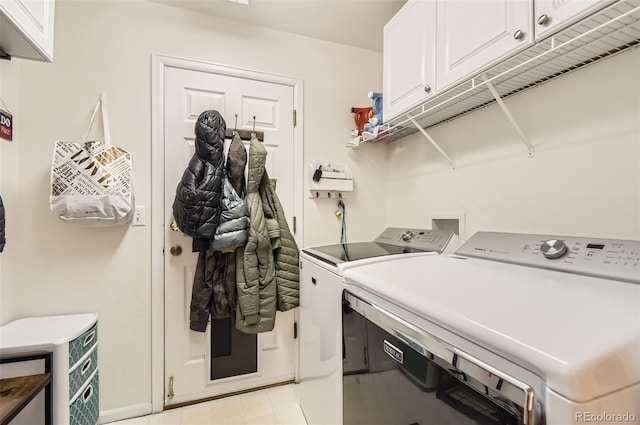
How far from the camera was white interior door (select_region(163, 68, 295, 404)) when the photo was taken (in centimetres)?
173

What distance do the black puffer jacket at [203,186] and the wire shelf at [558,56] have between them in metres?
1.09

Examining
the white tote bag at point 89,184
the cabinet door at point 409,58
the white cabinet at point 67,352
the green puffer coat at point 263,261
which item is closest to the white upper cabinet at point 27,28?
the white tote bag at point 89,184

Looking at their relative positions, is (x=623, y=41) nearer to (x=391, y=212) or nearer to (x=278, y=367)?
(x=391, y=212)

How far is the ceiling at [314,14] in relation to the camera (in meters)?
1.72

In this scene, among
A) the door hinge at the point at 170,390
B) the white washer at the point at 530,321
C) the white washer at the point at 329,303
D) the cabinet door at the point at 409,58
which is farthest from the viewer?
the door hinge at the point at 170,390

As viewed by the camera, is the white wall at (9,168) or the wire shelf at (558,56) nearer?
the wire shelf at (558,56)

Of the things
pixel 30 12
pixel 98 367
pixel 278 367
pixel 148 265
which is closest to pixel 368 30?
pixel 30 12

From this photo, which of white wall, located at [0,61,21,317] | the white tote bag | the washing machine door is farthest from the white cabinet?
the washing machine door

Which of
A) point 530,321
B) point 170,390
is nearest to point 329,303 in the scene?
point 530,321

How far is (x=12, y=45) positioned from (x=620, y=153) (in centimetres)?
214

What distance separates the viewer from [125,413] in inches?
63.8

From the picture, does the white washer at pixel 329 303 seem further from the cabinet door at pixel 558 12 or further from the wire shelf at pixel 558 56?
the cabinet door at pixel 558 12

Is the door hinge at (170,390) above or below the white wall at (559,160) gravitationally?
below

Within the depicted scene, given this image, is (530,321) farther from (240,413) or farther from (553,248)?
(240,413)
